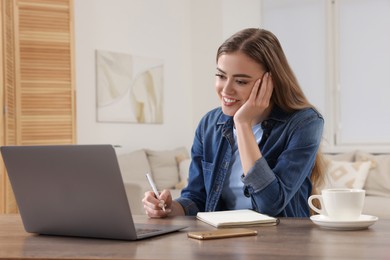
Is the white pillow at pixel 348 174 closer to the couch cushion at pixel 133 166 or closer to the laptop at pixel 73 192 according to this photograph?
the couch cushion at pixel 133 166

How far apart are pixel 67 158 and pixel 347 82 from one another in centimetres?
503

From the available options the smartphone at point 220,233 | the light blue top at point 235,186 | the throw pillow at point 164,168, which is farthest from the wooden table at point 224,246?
the throw pillow at point 164,168

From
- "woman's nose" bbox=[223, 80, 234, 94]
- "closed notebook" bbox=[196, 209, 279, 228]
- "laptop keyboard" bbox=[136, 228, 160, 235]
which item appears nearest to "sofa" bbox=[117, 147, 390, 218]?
"woman's nose" bbox=[223, 80, 234, 94]

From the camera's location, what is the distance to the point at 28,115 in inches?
181

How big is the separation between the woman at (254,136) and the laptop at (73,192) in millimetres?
419

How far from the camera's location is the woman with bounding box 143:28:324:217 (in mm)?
1845

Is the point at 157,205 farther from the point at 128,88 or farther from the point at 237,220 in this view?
the point at 128,88

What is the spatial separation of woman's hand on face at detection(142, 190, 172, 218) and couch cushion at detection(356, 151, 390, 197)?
3701 millimetres

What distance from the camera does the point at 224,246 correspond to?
125 cm

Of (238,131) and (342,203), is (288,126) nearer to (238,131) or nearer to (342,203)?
(238,131)

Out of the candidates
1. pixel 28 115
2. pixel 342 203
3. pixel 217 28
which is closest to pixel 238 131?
pixel 342 203

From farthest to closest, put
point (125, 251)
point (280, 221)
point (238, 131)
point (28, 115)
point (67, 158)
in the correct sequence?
point (28, 115), point (238, 131), point (280, 221), point (67, 158), point (125, 251)

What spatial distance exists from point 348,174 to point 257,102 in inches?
136

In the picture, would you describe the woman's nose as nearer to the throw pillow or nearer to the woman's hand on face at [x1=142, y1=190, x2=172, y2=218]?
the woman's hand on face at [x1=142, y1=190, x2=172, y2=218]
